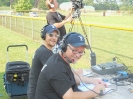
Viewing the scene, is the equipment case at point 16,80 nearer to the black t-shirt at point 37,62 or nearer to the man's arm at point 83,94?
the black t-shirt at point 37,62

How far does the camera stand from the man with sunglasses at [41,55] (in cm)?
295

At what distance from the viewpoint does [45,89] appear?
2.22 meters

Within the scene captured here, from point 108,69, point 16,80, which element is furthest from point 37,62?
point 16,80

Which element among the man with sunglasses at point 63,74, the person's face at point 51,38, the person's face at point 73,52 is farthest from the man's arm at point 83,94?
the person's face at point 51,38

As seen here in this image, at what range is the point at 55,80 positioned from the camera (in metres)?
2.08

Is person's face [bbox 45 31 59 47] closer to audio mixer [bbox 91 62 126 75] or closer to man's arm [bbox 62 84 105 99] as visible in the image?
audio mixer [bbox 91 62 126 75]

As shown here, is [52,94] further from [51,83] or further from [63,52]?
[63,52]

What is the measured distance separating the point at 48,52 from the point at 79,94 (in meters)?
0.87

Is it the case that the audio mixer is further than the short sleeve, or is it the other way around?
the audio mixer

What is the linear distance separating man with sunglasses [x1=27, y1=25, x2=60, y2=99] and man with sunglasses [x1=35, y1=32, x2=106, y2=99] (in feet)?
2.32

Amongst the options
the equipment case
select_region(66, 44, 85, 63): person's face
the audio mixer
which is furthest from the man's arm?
the equipment case

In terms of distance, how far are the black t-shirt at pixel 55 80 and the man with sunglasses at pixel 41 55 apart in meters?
0.70

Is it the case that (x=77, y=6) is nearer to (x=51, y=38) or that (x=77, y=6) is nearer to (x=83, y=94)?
(x=51, y=38)

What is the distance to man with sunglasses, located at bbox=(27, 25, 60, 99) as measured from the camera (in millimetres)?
2949
